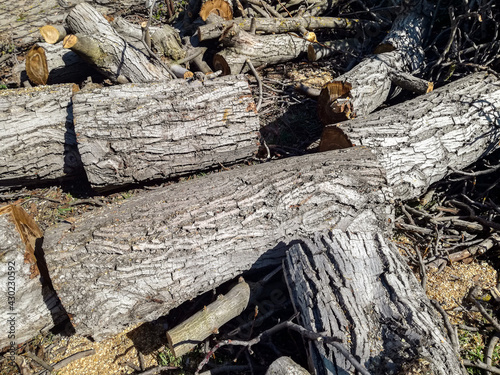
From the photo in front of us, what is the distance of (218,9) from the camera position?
5098mm

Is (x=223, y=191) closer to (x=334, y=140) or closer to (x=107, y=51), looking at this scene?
(x=334, y=140)

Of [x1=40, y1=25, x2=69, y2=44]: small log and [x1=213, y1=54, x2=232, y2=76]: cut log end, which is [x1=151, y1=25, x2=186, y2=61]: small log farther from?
[x1=40, y1=25, x2=69, y2=44]: small log

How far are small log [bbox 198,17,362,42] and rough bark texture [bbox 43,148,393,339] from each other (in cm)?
258

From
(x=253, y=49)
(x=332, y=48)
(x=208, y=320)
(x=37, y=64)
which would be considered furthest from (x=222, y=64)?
(x=208, y=320)

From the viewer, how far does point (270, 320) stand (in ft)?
8.79

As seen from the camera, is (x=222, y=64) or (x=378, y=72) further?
(x=222, y=64)

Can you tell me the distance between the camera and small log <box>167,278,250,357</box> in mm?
2330

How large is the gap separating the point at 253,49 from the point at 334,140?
2.20 m

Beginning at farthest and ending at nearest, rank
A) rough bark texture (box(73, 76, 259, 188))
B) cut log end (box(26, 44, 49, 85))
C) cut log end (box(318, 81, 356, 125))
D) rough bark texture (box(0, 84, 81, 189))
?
cut log end (box(26, 44, 49, 85)) → cut log end (box(318, 81, 356, 125)) → rough bark texture (box(0, 84, 81, 189)) → rough bark texture (box(73, 76, 259, 188))

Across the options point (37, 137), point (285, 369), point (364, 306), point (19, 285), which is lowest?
point (285, 369)

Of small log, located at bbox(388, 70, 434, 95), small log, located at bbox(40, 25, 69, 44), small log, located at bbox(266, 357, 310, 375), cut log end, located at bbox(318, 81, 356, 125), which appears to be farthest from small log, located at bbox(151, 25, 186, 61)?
small log, located at bbox(266, 357, 310, 375)

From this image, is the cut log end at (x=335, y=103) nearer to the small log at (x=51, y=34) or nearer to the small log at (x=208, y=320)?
the small log at (x=208, y=320)

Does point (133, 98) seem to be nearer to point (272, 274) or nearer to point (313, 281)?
point (272, 274)

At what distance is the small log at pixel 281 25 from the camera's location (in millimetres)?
4723
